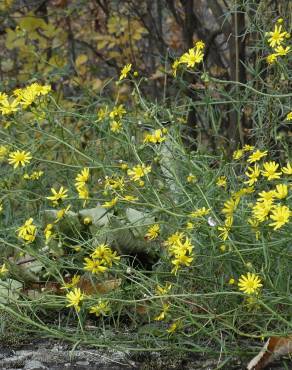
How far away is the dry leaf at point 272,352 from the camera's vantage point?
6.65ft

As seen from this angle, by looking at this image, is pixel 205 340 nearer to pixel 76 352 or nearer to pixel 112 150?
pixel 76 352

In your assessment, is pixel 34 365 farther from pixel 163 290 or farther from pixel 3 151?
pixel 3 151

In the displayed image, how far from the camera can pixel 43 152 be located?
3350 millimetres

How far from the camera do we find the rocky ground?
2135 mm

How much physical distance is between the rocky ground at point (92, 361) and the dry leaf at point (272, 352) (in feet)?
0.12

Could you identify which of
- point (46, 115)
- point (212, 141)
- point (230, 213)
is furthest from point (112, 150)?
point (212, 141)

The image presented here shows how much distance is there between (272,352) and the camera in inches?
79.6

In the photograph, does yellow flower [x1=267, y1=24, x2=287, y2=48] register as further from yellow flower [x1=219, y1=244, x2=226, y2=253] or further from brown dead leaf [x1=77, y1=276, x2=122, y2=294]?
brown dead leaf [x1=77, y1=276, x2=122, y2=294]

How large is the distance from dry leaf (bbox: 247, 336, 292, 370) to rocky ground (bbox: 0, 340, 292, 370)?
1.5 inches

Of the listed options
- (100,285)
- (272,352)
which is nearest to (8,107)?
(100,285)

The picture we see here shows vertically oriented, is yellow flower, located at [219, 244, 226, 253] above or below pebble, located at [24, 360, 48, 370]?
above

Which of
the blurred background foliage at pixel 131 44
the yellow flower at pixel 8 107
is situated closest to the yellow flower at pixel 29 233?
the yellow flower at pixel 8 107

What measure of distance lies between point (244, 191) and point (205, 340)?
44 centimetres

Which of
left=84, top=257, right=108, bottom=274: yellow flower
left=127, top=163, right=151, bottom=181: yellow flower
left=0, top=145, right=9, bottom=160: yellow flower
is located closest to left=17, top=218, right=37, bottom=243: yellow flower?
left=84, top=257, right=108, bottom=274: yellow flower
